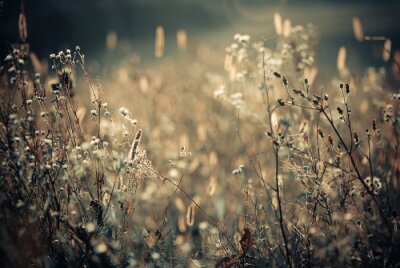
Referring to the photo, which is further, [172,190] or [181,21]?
[181,21]

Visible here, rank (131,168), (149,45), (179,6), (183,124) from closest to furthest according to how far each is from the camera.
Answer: (131,168) → (183,124) → (149,45) → (179,6)

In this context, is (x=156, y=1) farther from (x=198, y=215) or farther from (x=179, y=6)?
(x=198, y=215)

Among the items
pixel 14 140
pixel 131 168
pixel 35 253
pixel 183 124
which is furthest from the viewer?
pixel 183 124

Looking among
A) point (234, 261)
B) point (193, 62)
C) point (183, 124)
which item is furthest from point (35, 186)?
point (193, 62)

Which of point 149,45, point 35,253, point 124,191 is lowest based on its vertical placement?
point 35,253

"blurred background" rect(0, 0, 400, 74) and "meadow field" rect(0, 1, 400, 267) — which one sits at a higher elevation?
"blurred background" rect(0, 0, 400, 74)

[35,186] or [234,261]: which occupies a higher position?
[35,186]

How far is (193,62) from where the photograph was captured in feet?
31.1

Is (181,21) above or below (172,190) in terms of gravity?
above

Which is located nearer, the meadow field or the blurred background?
the meadow field

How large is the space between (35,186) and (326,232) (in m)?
1.98

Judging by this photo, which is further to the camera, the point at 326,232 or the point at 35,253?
the point at 326,232

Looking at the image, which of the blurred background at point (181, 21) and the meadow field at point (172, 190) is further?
the blurred background at point (181, 21)

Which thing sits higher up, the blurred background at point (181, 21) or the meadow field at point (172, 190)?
the blurred background at point (181, 21)
